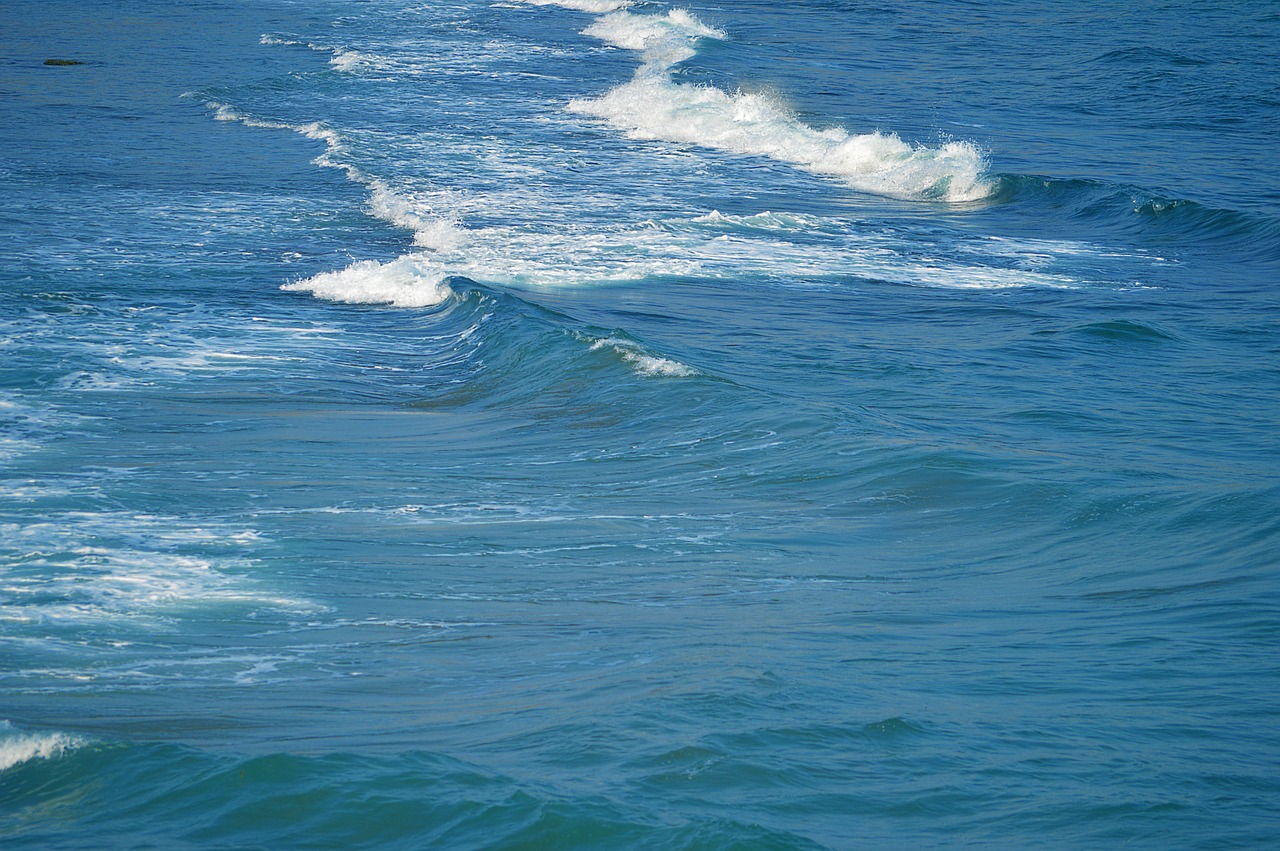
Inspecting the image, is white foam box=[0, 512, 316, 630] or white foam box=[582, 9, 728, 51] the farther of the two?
white foam box=[582, 9, 728, 51]

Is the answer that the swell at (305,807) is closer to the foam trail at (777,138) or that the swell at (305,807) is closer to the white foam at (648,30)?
the foam trail at (777,138)

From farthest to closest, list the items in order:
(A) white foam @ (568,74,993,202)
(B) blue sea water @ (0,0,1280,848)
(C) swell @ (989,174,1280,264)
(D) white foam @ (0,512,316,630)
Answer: (A) white foam @ (568,74,993,202) < (C) swell @ (989,174,1280,264) < (D) white foam @ (0,512,316,630) < (B) blue sea water @ (0,0,1280,848)

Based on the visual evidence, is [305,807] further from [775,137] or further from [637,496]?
[775,137]

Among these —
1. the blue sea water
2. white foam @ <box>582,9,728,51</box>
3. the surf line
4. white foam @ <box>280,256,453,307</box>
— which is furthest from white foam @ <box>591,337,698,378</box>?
white foam @ <box>582,9,728,51</box>

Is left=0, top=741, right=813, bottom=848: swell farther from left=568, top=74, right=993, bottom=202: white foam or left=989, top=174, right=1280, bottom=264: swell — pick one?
left=568, top=74, right=993, bottom=202: white foam

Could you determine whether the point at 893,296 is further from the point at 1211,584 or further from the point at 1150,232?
the point at 1211,584

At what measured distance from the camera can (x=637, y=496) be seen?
9.28 m

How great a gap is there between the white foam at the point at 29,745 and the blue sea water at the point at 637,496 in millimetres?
19

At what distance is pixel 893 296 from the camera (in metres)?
15.3

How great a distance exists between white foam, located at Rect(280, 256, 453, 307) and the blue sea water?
0.09 meters

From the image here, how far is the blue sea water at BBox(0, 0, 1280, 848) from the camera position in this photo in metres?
5.38

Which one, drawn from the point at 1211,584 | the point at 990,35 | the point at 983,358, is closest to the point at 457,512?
the point at 1211,584

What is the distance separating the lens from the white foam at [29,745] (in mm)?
5410

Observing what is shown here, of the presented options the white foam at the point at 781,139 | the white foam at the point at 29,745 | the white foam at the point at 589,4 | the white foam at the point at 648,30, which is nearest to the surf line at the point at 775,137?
the white foam at the point at 781,139
